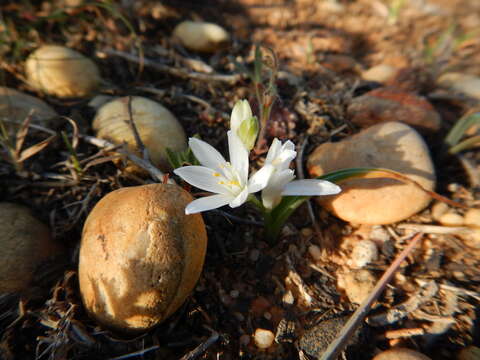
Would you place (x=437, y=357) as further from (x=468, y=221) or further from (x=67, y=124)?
(x=67, y=124)

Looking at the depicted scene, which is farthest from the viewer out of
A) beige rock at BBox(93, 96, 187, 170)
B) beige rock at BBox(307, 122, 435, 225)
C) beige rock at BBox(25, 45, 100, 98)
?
beige rock at BBox(25, 45, 100, 98)

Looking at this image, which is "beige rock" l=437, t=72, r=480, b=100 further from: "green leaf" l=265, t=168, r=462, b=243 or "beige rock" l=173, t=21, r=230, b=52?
"beige rock" l=173, t=21, r=230, b=52

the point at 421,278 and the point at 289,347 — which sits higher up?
the point at 421,278

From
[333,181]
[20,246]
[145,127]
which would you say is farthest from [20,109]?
[333,181]

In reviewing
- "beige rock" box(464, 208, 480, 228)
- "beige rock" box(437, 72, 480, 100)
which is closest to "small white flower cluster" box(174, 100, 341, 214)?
"beige rock" box(464, 208, 480, 228)

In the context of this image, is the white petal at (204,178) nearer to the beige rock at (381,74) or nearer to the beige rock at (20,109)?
the beige rock at (20,109)

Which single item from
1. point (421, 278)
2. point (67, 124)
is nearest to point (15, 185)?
point (67, 124)
